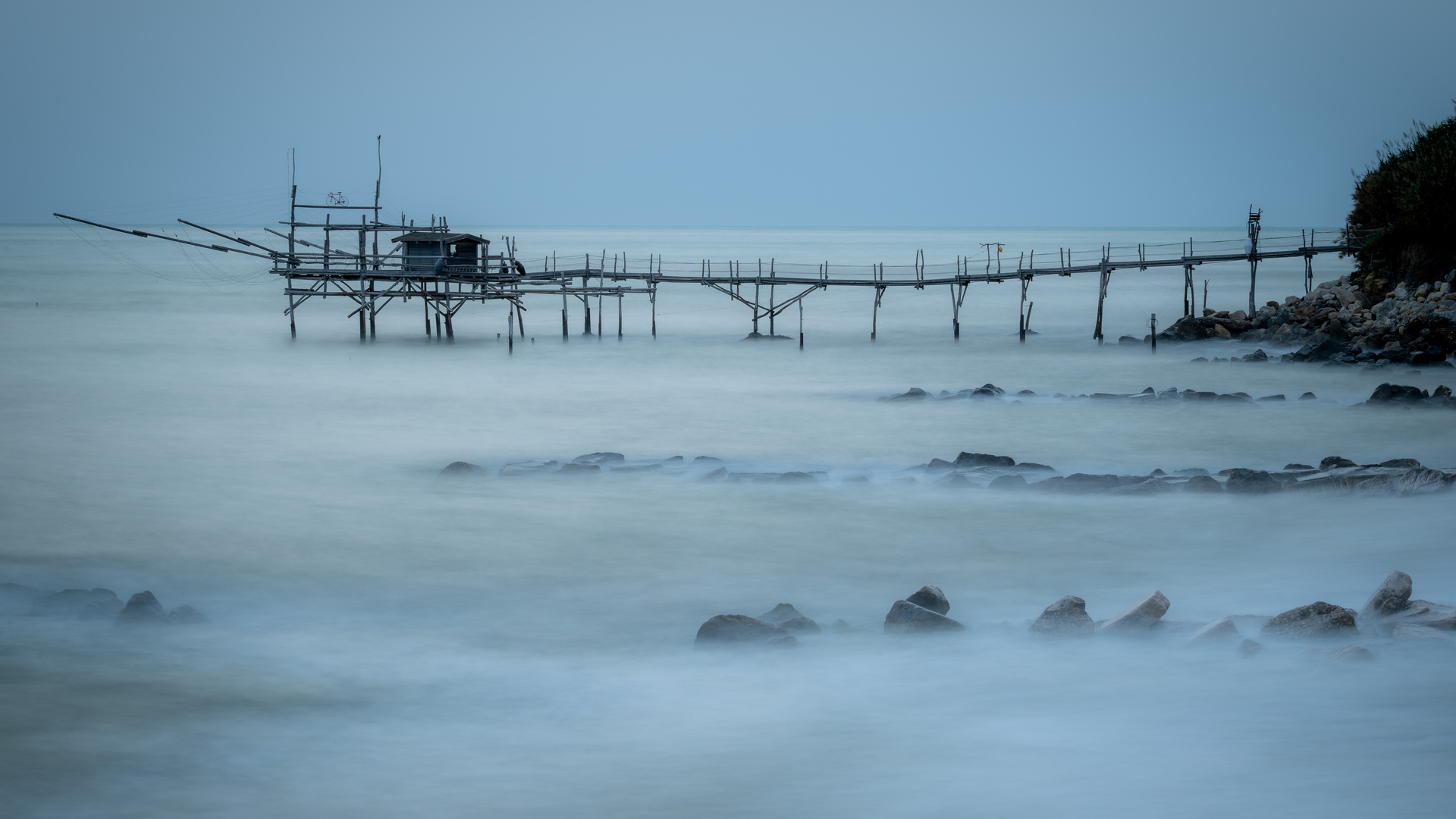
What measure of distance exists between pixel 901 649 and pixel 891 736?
1383 mm

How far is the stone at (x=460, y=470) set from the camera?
648 inches

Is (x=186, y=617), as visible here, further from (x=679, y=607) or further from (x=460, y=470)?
(x=460, y=470)

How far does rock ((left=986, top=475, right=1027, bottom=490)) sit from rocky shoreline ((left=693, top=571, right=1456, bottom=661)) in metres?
5.20

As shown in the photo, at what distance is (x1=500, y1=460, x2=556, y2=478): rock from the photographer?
16400mm

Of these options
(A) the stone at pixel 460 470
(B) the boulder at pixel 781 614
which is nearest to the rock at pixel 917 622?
(B) the boulder at pixel 781 614

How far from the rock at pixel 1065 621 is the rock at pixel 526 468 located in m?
8.51

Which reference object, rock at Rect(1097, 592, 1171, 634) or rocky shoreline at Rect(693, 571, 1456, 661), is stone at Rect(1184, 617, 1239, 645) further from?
rock at Rect(1097, 592, 1171, 634)

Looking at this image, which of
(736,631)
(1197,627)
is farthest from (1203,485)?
(736,631)

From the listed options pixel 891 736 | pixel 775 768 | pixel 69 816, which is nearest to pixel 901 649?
pixel 891 736

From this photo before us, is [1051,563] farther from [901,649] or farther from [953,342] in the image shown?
[953,342]

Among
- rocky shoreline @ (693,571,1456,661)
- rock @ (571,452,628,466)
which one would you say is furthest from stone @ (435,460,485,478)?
rocky shoreline @ (693,571,1456,661)

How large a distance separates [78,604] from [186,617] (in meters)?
1.01

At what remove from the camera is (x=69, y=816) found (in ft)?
22.7

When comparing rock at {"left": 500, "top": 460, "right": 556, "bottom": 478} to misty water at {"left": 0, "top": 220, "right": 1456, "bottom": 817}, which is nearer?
misty water at {"left": 0, "top": 220, "right": 1456, "bottom": 817}
